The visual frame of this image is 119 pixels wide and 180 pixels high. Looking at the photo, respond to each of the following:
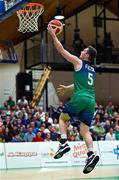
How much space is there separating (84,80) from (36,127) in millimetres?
13859

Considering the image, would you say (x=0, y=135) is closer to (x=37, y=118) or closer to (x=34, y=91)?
(x=37, y=118)

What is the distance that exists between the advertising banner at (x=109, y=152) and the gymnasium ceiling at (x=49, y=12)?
958 cm

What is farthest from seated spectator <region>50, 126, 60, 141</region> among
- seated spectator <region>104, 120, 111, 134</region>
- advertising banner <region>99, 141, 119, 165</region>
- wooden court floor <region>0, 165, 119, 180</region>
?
wooden court floor <region>0, 165, 119, 180</region>

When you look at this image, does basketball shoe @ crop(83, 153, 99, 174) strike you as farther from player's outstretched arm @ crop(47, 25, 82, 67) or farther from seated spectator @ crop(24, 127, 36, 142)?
seated spectator @ crop(24, 127, 36, 142)

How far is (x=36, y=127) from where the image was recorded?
23797 millimetres

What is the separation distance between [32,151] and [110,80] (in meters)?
20.2

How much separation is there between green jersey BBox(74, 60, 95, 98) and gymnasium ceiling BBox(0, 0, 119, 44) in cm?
1704

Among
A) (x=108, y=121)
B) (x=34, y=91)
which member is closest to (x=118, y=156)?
(x=108, y=121)

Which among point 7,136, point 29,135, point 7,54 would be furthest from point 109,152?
point 7,54

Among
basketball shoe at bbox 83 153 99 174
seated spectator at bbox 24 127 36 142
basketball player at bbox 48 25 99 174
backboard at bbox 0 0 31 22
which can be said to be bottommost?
seated spectator at bbox 24 127 36 142

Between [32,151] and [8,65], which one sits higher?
[8,65]

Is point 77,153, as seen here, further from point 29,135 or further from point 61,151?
point 61,151

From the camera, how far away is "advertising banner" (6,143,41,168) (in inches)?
759

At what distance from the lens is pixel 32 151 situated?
19766mm
